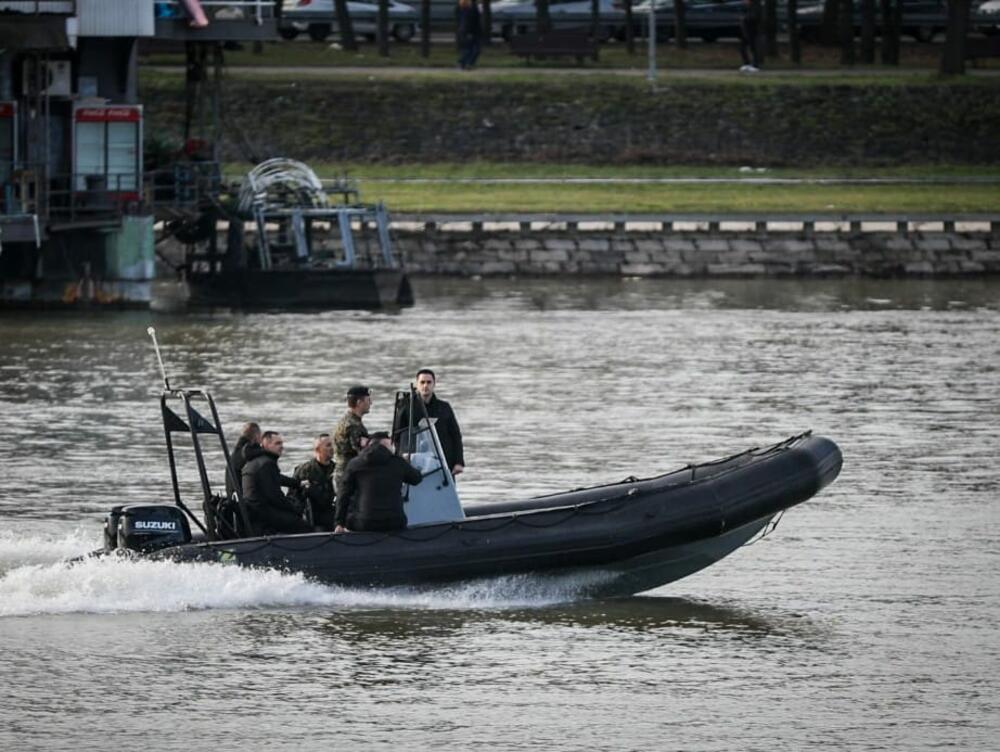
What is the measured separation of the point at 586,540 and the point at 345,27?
172ft

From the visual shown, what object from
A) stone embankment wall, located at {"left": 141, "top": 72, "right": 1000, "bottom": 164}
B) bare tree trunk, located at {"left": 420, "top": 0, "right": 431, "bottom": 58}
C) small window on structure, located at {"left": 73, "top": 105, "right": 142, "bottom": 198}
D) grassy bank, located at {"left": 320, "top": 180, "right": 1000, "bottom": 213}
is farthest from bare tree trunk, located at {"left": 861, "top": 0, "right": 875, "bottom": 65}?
small window on structure, located at {"left": 73, "top": 105, "right": 142, "bottom": 198}

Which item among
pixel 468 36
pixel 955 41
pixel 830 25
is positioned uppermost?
pixel 830 25

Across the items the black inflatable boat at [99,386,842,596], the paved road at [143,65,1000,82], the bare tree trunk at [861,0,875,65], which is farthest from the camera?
the bare tree trunk at [861,0,875,65]

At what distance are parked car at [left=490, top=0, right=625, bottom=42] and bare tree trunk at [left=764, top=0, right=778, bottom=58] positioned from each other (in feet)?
16.6

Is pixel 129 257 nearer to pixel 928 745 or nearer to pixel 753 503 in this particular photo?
pixel 753 503

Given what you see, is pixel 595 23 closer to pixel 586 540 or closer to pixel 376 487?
pixel 586 540

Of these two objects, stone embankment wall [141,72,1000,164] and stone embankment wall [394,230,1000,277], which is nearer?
stone embankment wall [394,230,1000,277]

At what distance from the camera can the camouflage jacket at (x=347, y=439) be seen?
60.6ft

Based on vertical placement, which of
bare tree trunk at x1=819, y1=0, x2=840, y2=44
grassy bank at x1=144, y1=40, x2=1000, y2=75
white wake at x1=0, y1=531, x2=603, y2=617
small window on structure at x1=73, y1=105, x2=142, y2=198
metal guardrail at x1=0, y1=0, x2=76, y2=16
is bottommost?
white wake at x1=0, y1=531, x2=603, y2=617

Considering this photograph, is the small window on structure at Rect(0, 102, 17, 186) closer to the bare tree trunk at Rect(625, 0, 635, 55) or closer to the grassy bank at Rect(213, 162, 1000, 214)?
the grassy bank at Rect(213, 162, 1000, 214)

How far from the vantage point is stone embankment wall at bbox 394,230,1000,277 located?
5212cm

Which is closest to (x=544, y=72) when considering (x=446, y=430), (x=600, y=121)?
(x=600, y=121)

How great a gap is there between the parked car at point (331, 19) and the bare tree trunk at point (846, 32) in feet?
43.3

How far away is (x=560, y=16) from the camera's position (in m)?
73.9
